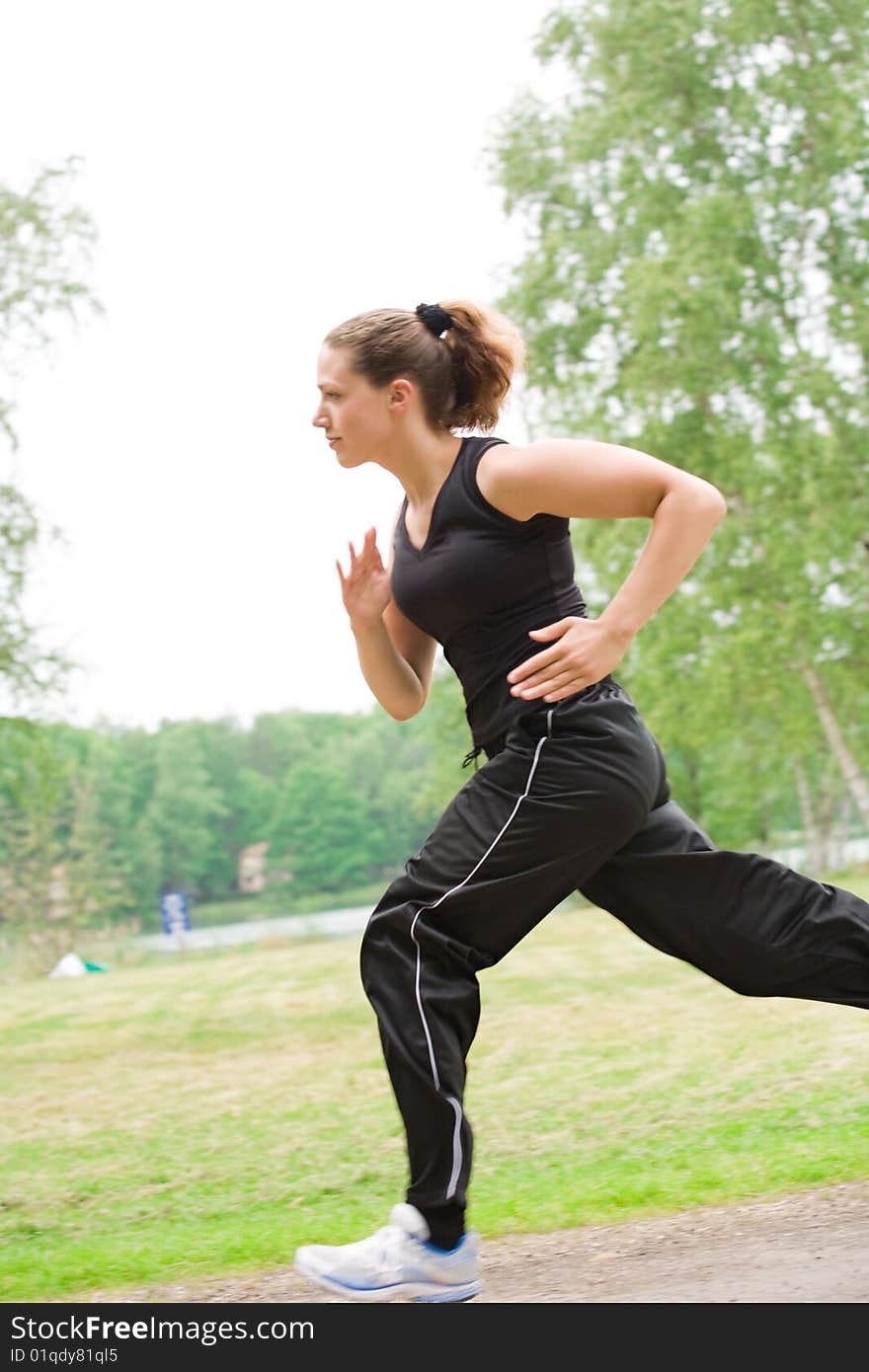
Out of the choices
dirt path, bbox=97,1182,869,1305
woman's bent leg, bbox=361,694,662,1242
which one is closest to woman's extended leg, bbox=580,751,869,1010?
woman's bent leg, bbox=361,694,662,1242

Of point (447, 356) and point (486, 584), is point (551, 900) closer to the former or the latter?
point (486, 584)

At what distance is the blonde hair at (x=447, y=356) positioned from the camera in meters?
3.54

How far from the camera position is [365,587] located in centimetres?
373

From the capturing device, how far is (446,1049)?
330cm

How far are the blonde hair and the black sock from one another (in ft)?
5.55

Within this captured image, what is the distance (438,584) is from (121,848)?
72.9m

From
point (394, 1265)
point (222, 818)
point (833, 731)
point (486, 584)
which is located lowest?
point (222, 818)

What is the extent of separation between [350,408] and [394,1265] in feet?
5.93

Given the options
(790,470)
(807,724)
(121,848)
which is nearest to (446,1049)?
(790,470)

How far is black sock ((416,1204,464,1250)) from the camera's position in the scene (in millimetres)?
3250

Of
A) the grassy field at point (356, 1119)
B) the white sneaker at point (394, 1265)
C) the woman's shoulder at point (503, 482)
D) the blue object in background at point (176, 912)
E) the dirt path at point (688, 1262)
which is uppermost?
the woman's shoulder at point (503, 482)

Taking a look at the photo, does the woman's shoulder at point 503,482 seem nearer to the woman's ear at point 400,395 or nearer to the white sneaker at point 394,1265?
the woman's ear at point 400,395

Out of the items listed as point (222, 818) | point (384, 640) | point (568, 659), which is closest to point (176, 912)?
point (384, 640)

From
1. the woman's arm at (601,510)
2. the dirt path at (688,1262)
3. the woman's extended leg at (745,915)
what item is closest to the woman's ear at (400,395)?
the woman's arm at (601,510)
